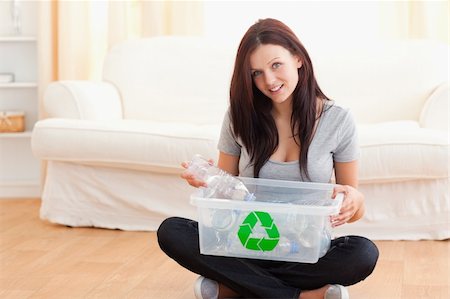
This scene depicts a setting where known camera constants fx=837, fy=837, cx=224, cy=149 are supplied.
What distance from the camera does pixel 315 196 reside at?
224 cm

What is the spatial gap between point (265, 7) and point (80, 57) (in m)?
1.02

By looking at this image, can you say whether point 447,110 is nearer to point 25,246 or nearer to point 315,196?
point 315,196

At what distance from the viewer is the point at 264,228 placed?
202 cm

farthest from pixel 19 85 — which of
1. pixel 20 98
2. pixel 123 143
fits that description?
pixel 123 143

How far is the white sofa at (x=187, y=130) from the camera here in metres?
3.21

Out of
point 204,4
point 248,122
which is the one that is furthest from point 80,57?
point 248,122

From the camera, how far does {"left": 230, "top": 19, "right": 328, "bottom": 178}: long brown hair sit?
216cm

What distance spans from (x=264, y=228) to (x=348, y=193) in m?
0.24

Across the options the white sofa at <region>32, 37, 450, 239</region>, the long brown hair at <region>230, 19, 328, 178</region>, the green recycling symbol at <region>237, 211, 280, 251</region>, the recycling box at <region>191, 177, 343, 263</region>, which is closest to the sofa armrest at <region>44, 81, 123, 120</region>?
the white sofa at <region>32, 37, 450, 239</region>

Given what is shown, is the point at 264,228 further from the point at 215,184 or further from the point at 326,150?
the point at 326,150

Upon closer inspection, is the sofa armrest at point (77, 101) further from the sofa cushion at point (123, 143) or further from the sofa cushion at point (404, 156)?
the sofa cushion at point (404, 156)

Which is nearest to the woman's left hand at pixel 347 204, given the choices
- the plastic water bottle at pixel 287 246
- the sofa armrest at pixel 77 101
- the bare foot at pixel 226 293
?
the plastic water bottle at pixel 287 246

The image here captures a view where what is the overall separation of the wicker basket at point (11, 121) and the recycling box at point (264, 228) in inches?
99.3

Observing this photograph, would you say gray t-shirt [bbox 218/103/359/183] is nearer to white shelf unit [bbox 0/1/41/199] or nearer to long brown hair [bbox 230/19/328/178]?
long brown hair [bbox 230/19/328/178]
